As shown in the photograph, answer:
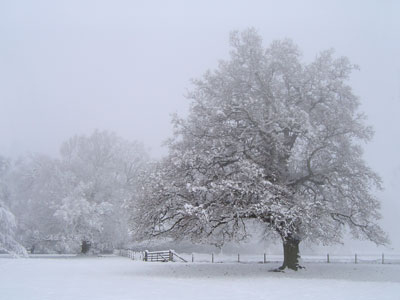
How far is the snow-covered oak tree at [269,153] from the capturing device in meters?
18.5

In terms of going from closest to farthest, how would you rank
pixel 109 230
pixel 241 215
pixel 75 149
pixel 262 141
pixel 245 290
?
pixel 245 290 < pixel 241 215 < pixel 262 141 < pixel 109 230 < pixel 75 149

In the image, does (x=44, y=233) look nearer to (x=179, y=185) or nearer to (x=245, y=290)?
(x=179, y=185)

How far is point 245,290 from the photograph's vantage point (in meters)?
13.1

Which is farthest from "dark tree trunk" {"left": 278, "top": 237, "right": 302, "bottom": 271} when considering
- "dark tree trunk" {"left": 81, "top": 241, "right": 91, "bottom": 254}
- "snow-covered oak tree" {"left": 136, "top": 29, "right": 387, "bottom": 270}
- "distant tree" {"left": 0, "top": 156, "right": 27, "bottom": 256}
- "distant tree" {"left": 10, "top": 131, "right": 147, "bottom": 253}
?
"dark tree trunk" {"left": 81, "top": 241, "right": 91, "bottom": 254}

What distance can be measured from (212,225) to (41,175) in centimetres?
2994

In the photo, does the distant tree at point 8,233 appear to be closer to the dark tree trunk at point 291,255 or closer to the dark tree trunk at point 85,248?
the dark tree trunk at point 291,255

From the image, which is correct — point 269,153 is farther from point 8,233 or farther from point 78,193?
point 78,193

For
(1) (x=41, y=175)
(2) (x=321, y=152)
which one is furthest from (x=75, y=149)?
(2) (x=321, y=152)

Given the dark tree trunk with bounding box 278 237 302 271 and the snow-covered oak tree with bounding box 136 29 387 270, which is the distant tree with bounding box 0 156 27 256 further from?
the dark tree trunk with bounding box 278 237 302 271

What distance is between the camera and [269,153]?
21.0m

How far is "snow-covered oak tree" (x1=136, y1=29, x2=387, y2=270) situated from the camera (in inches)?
729

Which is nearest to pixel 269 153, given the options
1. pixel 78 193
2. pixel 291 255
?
pixel 291 255

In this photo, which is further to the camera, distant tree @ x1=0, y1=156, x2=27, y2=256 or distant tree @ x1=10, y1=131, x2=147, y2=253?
distant tree @ x1=10, y1=131, x2=147, y2=253

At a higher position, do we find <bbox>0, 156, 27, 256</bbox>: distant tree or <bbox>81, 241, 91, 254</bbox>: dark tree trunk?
<bbox>0, 156, 27, 256</bbox>: distant tree
